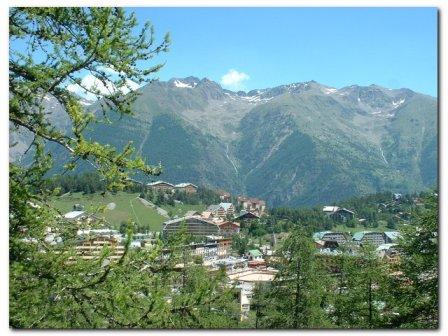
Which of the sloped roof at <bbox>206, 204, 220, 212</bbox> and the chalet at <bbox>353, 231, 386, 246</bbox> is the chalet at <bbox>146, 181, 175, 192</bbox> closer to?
the sloped roof at <bbox>206, 204, 220, 212</bbox>

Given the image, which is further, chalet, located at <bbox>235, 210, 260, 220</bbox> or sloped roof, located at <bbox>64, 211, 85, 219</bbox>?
chalet, located at <bbox>235, 210, 260, 220</bbox>

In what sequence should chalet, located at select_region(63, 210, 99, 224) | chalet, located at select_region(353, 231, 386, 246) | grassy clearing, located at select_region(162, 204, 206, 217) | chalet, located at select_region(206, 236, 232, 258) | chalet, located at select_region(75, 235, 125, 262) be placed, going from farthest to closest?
grassy clearing, located at select_region(162, 204, 206, 217) < chalet, located at select_region(206, 236, 232, 258) < chalet, located at select_region(353, 231, 386, 246) < chalet, located at select_region(63, 210, 99, 224) < chalet, located at select_region(75, 235, 125, 262)

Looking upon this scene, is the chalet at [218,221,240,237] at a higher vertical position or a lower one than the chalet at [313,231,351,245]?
lower

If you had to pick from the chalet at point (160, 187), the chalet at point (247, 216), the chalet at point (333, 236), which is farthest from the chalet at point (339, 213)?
the chalet at point (333, 236)

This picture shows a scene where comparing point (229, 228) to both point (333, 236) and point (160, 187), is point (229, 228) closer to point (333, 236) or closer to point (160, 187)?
point (160, 187)

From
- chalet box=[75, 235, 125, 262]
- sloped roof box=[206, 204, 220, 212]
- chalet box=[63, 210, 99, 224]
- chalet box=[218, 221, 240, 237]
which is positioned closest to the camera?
chalet box=[75, 235, 125, 262]

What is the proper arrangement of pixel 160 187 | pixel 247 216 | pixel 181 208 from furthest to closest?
pixel 247 216 → pixel 160 187 → pixel 181 208

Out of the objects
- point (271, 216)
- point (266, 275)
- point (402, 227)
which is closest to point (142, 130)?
point (271, 216)

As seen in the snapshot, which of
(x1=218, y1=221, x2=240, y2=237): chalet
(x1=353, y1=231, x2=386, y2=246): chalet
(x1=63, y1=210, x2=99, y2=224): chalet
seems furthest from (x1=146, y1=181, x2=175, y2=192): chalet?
(x1=63, y1=210, x2=99, y2=224): chalet

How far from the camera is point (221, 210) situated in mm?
88188

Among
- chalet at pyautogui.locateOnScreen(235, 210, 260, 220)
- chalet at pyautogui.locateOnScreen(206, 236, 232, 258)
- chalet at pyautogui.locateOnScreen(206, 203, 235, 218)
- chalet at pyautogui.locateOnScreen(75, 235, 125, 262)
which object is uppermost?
chalet at pyautogui.locateOnScreen(75, 235, 125, 262)

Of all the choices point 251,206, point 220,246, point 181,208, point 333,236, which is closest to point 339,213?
point 251,206

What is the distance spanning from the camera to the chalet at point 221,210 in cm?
8425

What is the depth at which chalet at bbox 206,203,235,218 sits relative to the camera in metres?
84.2
